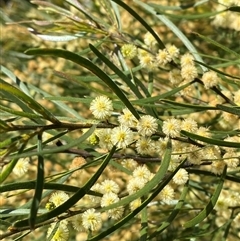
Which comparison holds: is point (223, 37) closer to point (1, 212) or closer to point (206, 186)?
point (206, 186)

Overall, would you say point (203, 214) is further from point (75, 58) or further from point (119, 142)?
point (75, 58)

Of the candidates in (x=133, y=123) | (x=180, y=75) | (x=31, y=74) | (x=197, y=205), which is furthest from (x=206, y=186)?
(x=31, y=74)

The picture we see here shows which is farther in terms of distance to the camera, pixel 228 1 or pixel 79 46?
pixel 79 46

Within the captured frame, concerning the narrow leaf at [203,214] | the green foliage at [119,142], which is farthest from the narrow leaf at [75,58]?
the narrow leaf at [203,214]

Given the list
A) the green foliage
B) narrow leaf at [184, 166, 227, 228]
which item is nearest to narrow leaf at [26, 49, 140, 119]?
the green foliage

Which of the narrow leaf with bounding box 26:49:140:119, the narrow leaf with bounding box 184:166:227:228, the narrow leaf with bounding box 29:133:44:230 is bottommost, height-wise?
the narrow leaf with bounding box 184:166:227:228

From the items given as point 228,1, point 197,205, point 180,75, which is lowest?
point 197,205

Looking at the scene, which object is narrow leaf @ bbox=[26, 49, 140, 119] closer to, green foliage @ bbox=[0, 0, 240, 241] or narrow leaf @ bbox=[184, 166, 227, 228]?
green foliage @ bbox=[0, 0, 240, 241]

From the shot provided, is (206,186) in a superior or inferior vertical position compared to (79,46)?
inferior

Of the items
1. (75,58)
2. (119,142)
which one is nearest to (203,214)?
(119,142)

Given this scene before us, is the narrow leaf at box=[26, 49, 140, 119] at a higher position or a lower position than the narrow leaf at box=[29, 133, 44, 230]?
higher

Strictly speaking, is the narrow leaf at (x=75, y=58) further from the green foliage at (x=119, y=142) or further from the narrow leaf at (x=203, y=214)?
the narrow leaf at (x=203, y=214)
